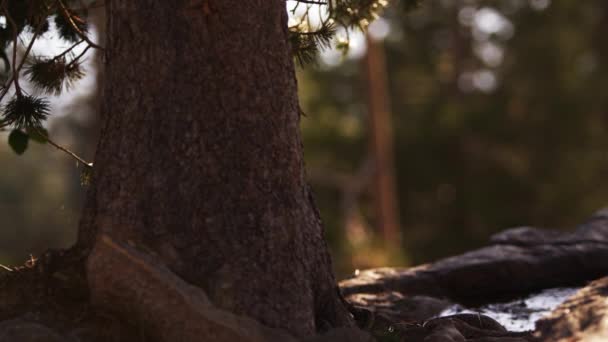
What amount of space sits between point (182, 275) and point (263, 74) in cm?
102

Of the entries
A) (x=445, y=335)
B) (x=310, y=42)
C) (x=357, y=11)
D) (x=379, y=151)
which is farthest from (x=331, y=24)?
(x=379, y=151)

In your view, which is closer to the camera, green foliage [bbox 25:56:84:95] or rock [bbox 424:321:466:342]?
rock [bbox 424:321:466:342]

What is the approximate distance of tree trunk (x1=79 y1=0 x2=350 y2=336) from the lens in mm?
3879

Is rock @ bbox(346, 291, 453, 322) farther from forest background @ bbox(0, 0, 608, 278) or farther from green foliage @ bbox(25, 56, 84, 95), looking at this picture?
forest background @ bbox(0, 0, 608, 278)

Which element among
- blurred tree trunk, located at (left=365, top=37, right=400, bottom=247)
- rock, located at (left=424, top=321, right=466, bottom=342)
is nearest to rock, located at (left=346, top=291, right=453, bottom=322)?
rock, located at (left=424, top=321, right=466, bottom=342)

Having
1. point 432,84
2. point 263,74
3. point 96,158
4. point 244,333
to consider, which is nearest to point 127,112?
point 96,158

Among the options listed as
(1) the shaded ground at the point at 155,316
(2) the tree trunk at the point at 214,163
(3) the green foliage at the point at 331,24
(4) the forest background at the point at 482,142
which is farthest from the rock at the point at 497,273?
(4) the forest background at the point at 482,142

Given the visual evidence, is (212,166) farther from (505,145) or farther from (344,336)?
(505,145)

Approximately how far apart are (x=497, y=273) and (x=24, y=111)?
352cm

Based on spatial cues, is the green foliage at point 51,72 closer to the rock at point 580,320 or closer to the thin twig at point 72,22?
the thin twig at point 72,22

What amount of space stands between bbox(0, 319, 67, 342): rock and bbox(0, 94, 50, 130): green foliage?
1.29 m

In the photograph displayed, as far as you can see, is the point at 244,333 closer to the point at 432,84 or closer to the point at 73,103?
the point at 73,103

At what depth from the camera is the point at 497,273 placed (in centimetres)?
641

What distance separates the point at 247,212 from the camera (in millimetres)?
3951
